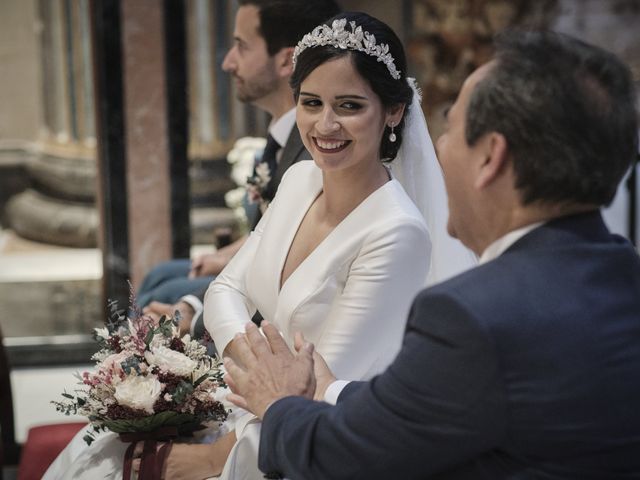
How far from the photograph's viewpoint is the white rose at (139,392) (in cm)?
227

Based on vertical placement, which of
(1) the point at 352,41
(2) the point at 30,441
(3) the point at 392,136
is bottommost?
(2) the point at 30,441

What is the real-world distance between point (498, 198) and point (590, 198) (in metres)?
0.14

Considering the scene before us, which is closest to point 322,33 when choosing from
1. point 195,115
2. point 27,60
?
point 195,115

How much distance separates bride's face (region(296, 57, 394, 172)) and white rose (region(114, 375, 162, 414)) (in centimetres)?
71

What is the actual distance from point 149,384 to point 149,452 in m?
0.18

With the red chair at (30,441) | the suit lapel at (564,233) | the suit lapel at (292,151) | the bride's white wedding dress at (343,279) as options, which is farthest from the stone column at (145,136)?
the suit lapel at (564,233)

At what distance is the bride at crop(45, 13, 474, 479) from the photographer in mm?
2445

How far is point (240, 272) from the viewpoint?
285cm

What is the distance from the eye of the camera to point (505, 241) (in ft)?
5.35

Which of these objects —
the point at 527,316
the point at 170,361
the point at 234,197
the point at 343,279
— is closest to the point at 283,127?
the point at 343,279

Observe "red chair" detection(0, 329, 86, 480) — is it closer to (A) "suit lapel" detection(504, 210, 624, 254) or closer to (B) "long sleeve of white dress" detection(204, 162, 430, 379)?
(B) "long sleeve of white dress" detection(204, 162, 430, 379)

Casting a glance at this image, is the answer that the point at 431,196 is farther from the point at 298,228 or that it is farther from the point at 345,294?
the point at 345,294

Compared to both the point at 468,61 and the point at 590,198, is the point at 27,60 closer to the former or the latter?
the point at 468,61

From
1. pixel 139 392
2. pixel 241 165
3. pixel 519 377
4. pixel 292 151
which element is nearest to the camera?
pixel 519 377
